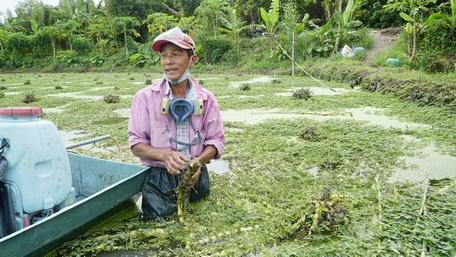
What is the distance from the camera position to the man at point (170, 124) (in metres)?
2.72

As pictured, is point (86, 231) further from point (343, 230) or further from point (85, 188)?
point (343, 230)

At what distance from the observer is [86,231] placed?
259 centimetres

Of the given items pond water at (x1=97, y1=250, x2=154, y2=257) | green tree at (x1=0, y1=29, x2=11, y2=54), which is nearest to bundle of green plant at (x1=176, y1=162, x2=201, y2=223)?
pond water at (x1=97, y1=250, x2=154, y2=257)

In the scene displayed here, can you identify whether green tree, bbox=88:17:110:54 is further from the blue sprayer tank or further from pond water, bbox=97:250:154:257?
pond water, bbox=97:250:154:257

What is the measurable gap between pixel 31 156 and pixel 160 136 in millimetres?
835

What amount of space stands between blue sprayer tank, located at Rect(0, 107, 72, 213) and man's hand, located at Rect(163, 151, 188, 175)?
646 millimetres

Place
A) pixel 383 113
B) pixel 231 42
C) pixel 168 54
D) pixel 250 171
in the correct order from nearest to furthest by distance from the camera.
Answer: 1. pixel 168 54
2. pixel 250 171
3. pixel 383 113
4. pixel 231 42

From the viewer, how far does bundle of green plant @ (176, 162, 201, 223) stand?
8.47ft

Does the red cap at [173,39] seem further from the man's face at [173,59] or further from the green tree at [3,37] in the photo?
the green tree at [3,37]

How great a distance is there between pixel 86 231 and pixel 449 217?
2.23 metres

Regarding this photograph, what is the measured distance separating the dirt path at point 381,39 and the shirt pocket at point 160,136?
11926 mm

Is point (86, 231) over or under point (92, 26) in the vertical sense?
under

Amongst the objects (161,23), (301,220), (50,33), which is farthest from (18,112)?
(50,33)

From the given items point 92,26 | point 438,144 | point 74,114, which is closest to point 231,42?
point 92,26
